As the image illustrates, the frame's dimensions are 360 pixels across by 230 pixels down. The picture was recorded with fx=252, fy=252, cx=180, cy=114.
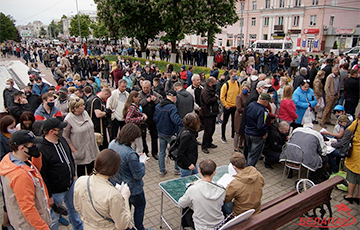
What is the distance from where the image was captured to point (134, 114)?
543 cm

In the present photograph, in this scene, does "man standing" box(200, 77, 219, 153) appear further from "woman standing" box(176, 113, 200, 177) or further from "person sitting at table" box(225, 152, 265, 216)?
"person sitting at table" box(225, 152, 265, 216)

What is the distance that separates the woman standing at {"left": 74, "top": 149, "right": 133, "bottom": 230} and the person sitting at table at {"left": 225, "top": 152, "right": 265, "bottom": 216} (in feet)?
4.29

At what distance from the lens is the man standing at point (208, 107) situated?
21.1 feet

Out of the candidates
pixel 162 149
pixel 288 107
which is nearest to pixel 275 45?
pixel 288 107

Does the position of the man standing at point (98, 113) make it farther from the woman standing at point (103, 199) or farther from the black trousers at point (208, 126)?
the woman standing at point (103, 199)

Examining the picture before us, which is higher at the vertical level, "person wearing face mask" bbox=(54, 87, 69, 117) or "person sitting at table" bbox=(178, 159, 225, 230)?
"person wearing face mask" bbox=(54, 87, 69, 117)

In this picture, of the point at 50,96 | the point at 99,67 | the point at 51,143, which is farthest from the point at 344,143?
the point at 99,67

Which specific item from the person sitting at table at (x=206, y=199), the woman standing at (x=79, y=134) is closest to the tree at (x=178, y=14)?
the woman standing at (x=79, y=134)

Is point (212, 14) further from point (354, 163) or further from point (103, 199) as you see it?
point (103, 199)

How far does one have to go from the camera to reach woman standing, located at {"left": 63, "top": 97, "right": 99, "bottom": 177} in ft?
14.0

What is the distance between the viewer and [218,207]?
2.90 metres

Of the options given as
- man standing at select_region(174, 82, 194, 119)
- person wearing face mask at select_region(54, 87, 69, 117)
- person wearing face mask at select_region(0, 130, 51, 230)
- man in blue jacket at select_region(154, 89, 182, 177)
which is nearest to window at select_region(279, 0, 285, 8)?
man standing at select_region(174, 82, 194, 119)

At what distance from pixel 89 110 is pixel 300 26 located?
4574cm

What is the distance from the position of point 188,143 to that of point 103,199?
199 cm
